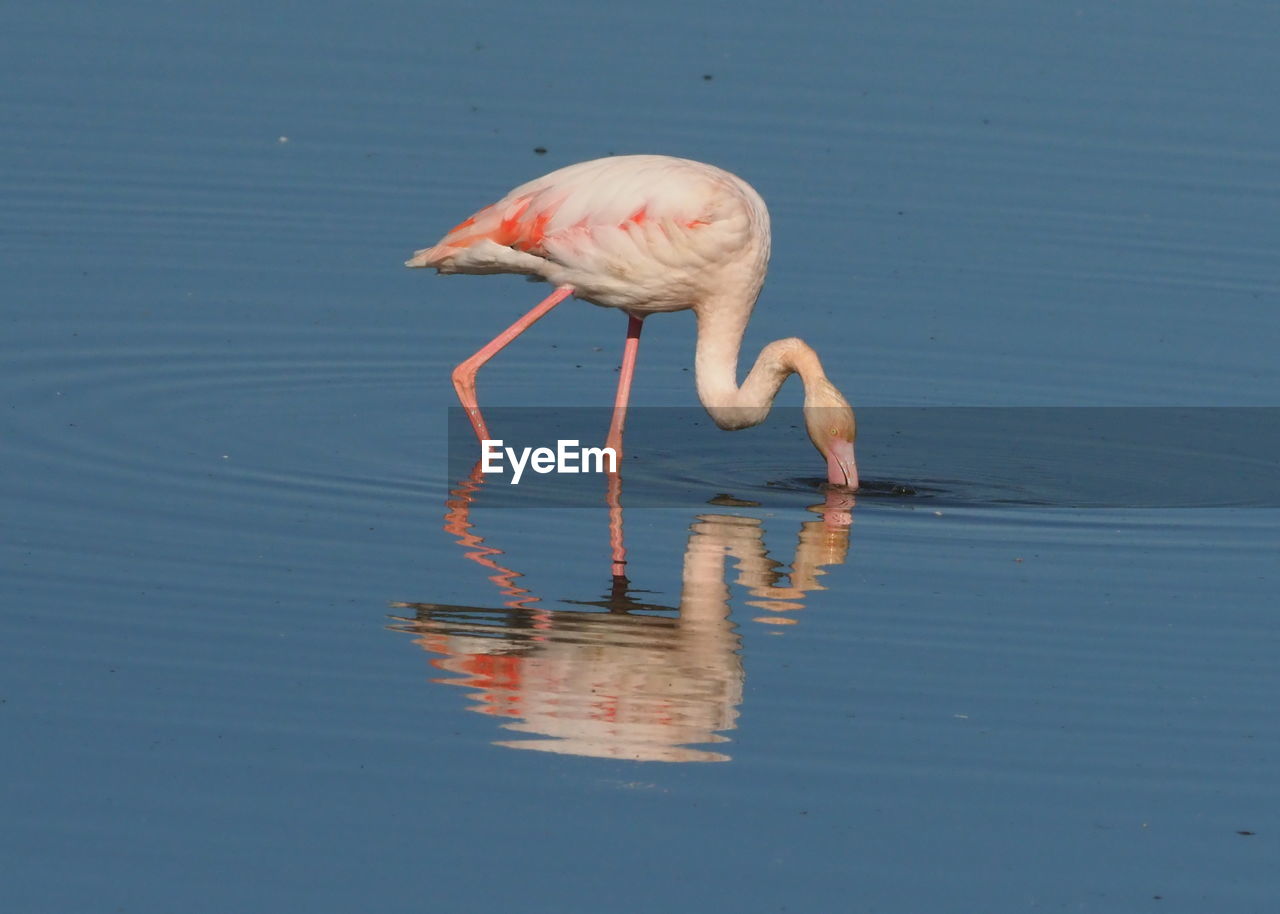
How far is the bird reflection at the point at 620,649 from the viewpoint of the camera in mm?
7887

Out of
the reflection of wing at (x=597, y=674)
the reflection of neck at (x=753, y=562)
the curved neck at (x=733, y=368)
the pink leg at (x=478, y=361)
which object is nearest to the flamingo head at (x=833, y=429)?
the curved neck at (x=733, y=368)

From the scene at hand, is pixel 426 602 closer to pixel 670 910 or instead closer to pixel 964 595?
pixel 964 595

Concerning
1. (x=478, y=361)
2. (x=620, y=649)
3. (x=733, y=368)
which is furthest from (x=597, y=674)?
(x=478, y=361)

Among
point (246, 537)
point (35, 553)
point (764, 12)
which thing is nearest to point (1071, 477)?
point (246, 537)

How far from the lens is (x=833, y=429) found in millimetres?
11203

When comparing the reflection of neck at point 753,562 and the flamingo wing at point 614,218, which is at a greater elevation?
the flamingo wing at point 614,218

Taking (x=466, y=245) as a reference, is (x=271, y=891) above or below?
below

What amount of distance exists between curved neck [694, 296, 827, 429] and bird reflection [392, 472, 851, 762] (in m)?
1.24

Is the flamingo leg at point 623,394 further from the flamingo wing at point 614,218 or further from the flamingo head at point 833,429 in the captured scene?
the flamingo head at point 833,429

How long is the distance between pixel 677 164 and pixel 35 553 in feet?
11.7

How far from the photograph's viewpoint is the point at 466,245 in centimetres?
1198

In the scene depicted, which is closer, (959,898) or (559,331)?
(959,898)

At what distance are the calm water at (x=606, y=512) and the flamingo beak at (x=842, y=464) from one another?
183 mm

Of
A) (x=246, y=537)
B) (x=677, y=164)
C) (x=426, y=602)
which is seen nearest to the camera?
(x=426, y=602)
